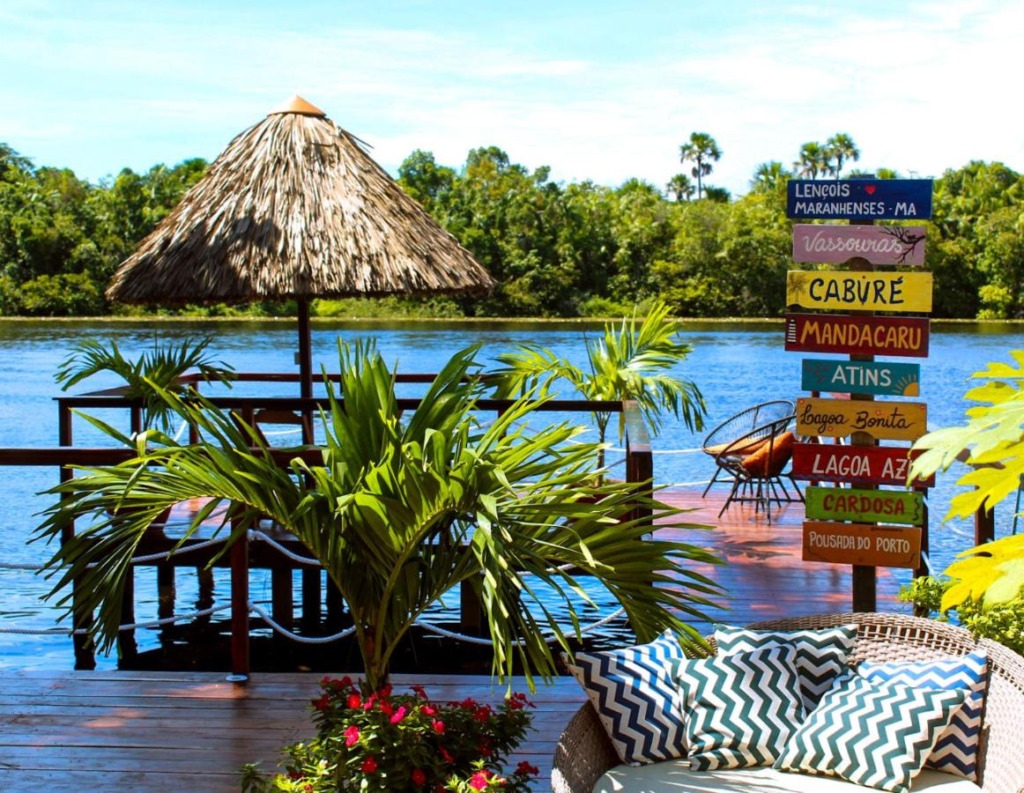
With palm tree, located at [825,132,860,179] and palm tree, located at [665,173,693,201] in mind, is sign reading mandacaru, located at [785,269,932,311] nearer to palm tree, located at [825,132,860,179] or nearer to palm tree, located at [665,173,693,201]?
palm tree, located at [825,132,860,179]

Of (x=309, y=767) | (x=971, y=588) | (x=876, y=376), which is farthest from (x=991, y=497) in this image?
(x=876, y=376)

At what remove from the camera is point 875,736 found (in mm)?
2672

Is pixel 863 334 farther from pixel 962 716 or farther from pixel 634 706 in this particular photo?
pixel 634 706

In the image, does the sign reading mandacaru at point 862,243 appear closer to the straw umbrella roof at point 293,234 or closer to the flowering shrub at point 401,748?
the flowering shrub at point 401,748

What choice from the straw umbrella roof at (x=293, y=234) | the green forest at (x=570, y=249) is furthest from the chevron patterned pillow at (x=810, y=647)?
the green forest at (x=570, y=249)

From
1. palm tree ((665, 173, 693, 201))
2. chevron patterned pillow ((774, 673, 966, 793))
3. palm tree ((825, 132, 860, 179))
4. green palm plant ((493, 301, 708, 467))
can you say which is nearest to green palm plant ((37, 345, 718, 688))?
→ chevron patterned pillow ((774, 673, 966, 793))

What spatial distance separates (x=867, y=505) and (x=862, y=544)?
0.14 meters

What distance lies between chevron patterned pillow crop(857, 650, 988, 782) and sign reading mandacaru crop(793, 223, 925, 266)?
1715 mm

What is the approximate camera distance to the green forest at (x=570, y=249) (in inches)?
1566

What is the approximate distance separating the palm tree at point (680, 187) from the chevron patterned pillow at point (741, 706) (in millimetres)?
58849

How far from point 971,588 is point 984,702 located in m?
1.21

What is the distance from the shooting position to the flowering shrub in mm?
Result: 2422

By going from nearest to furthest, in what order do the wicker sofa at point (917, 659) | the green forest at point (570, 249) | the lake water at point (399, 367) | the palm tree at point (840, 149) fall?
the wicker sofa at point (917, 659) → the lake water at point (399, 367) → the green forest at point (570, 249) → the palm tree at point (840, 149)

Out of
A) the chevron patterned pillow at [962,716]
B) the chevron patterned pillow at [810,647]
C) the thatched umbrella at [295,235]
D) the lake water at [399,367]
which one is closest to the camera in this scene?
the chevron patterned pillow at [962,716]
